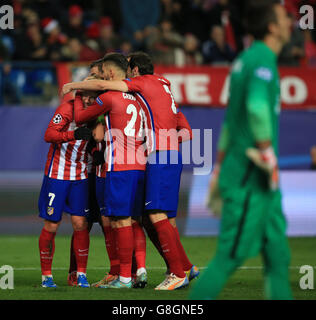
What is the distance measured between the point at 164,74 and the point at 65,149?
8010mm

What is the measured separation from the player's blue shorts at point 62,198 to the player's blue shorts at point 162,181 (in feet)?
2.32

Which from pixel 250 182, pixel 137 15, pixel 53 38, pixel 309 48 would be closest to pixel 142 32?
pixel 137 15

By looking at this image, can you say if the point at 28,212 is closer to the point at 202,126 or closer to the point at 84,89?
the point at 202,126

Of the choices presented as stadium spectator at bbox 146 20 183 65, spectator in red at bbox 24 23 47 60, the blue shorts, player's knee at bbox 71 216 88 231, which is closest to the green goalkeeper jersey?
player's knee at bbox 71 216 88 231

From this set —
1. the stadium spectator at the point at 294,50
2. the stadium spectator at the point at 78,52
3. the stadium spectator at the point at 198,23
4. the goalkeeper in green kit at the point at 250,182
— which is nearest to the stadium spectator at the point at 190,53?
the stadium spectator at the point at 198,23

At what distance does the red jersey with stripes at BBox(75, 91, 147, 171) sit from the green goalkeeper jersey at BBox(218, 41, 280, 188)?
2405mm

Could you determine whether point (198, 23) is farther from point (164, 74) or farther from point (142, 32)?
point (164, 74)

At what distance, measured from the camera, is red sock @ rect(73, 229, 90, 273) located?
25.2 feet

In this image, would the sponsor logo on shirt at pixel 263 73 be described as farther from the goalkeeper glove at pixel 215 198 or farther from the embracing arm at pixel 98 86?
the embracing arm at pixel 98 86

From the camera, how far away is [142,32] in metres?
17.3

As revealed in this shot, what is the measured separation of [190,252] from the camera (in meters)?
10.8

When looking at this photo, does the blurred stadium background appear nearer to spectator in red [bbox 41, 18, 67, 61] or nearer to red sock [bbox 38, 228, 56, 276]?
spectator in red [bbox 41, 18, 67, 61]
